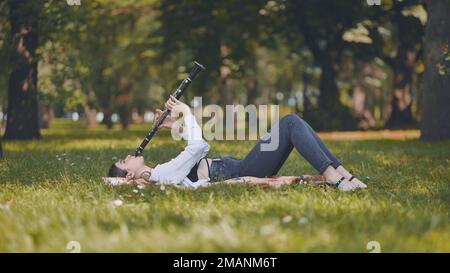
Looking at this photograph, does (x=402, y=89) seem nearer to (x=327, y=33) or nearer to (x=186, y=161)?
(x=327, y=33)

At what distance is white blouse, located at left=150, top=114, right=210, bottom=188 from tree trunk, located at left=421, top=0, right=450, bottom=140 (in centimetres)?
1062

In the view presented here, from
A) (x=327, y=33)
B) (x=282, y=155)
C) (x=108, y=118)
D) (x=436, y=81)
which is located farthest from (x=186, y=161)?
(x=108, y=118)

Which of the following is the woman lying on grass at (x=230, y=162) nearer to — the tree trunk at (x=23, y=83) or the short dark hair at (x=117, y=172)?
the short dark hair at (x=117, y=172)

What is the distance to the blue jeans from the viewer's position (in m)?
7.40

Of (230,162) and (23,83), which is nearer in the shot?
(230,162)

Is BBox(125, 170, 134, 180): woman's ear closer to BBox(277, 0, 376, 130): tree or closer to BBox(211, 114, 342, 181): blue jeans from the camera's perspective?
BBox(211, 114, 342, 181): blue jeans

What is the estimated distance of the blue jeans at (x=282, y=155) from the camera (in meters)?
7.40

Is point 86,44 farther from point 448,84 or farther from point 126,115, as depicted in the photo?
point 448,84

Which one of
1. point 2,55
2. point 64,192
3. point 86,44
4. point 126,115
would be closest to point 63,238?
point 64,192

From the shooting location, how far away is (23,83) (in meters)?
20.6

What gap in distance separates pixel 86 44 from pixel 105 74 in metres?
6.41

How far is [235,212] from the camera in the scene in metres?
5.67

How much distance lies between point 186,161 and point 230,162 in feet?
2.48
